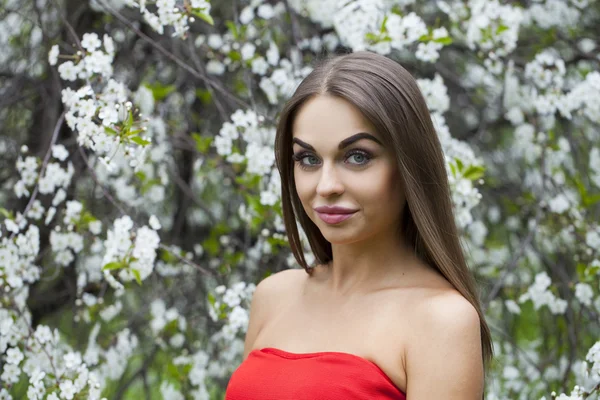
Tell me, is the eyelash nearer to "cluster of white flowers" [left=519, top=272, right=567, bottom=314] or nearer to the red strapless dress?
the red strapless dress

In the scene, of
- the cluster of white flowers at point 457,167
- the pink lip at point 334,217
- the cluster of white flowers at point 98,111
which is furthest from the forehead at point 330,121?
the cluster of white flowers at point 457,167

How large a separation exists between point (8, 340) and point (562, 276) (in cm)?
195

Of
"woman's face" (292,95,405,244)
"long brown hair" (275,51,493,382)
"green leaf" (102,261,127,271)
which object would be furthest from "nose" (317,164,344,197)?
"green leaf" (102,261,127,271)

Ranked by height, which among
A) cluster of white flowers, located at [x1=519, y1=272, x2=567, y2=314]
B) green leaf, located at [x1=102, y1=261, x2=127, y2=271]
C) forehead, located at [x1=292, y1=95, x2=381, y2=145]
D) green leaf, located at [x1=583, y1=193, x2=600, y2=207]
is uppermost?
forehead, located at [x1=292, y1=95, x2=381, y2=145]

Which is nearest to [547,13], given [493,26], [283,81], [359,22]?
[493,26]

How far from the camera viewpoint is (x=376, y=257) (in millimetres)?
1808

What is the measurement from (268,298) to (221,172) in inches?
53.8

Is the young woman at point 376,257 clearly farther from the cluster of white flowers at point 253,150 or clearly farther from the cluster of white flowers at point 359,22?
the cluster of white flowers at point 359,22

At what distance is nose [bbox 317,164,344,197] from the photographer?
1.66 meters

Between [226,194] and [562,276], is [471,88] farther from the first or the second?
[226,194]

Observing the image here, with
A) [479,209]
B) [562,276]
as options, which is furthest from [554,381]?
[479,209]

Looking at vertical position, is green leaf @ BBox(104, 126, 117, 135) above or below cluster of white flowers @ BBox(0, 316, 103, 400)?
above

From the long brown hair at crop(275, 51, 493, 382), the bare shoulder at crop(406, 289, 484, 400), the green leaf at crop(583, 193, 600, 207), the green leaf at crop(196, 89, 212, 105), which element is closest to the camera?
the bare shoulder at crop(406, 289, 484, 400)

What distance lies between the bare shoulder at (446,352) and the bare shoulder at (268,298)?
482 mm
